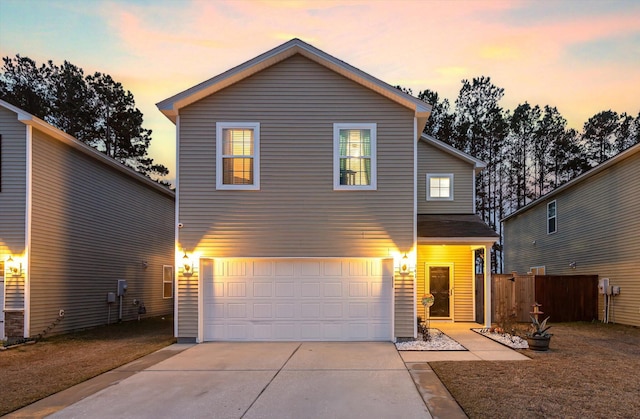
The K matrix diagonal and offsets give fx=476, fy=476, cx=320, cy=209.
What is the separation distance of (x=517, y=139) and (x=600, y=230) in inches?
739

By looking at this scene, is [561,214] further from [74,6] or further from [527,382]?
[74,6]

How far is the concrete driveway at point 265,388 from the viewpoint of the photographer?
19.4 feet

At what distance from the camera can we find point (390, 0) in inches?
522

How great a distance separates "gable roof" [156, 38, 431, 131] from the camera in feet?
36.2

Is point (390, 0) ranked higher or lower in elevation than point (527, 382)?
higher

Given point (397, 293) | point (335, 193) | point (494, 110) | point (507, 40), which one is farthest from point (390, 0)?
point (494, 110)

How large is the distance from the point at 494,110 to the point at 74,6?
86.4 feet

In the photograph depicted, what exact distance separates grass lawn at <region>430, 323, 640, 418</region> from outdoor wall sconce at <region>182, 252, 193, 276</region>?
19.2 ft

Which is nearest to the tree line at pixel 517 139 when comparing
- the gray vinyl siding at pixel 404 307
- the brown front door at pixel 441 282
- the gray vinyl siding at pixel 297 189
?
the brown front door at pixel 441 282

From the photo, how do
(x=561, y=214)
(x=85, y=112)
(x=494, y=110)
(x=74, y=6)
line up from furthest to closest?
(x=494, y=110)
(x=85, y=112)
(x=561, y=214)
(x=74, y=6)

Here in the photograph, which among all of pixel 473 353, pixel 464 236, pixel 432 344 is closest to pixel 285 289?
pixel 432 344

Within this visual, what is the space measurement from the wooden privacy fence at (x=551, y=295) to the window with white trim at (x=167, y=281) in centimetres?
1300

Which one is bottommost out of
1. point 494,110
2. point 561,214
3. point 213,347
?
point 213,347

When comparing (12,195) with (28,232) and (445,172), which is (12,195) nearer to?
(28,232)
